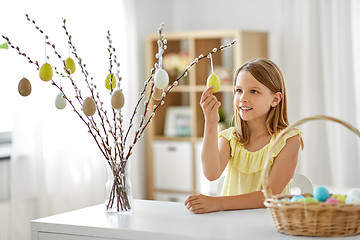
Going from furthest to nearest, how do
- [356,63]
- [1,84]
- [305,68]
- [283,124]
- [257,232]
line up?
[305,68]
[356,63]
[1,84]
[283,124]
[257,232]

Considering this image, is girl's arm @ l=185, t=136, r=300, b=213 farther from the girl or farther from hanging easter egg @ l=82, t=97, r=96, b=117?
hanging easter egg @ l=82, t=97, r=96, b=117

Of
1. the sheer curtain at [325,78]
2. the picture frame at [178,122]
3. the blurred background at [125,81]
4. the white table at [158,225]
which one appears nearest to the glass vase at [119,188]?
the white table at [158,225]

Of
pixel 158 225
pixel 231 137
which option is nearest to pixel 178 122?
pixel 231 137

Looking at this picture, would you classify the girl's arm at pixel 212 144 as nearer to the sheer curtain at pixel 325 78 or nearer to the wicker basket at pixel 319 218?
the wicker basket at pixel 319 218

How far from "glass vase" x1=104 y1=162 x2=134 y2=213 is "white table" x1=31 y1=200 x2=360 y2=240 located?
→ 0.04m

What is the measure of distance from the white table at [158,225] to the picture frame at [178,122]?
3.10 meters

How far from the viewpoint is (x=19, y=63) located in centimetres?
391

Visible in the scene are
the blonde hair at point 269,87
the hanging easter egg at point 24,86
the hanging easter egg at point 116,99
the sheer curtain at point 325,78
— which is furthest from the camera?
the sheer curtain at point 325,78

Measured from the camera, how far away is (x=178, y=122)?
5250mm

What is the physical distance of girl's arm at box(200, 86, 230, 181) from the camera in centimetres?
204

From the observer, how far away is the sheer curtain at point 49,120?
394 centimetres

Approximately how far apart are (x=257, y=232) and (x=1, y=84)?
8.42ft

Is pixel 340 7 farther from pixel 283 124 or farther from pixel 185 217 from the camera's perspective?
pixel 185 217

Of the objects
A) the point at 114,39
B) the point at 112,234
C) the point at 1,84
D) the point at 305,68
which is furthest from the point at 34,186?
the point at 112,234
